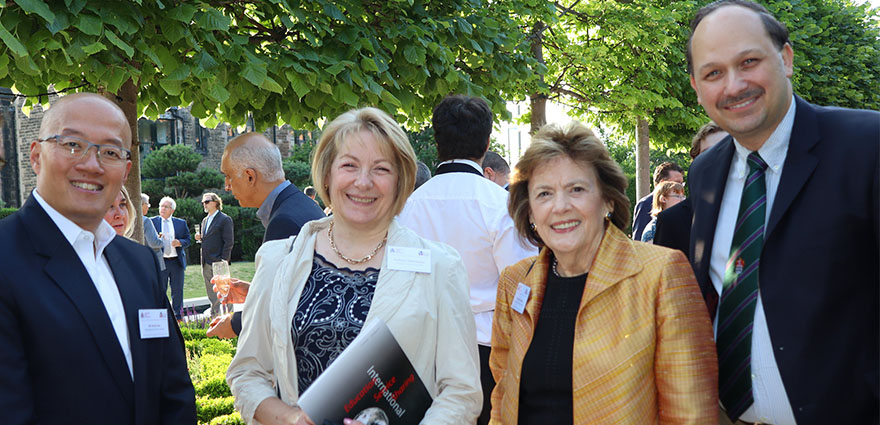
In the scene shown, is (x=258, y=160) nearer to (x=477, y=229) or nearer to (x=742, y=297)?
(x=477, y=229)

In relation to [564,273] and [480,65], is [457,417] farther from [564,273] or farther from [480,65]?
[480,65]

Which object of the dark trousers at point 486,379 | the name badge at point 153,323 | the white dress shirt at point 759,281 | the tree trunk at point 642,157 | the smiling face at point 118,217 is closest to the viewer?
the white dress shirt at point 759,281

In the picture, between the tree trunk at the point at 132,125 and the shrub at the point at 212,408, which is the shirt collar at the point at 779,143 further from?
the shrub at the point at 212,408

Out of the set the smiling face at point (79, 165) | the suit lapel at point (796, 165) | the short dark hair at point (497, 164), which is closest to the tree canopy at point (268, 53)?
the short dark hair at point (497, 164)

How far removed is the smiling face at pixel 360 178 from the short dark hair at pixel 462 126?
46.6 inches

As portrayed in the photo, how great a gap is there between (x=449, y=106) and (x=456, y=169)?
348 mm

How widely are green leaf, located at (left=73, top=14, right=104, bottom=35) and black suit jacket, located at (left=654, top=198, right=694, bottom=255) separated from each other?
2890mm

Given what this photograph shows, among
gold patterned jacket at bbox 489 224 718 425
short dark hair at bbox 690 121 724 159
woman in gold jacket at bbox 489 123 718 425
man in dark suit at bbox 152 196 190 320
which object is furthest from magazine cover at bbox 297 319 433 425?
man in dark suit at bbox 152 196 190 320

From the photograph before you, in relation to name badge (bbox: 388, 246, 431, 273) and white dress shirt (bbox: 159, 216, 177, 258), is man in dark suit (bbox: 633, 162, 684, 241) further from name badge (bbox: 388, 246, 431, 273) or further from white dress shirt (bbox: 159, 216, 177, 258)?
white dress shirt (bbox: 159, 216, 177, 258)

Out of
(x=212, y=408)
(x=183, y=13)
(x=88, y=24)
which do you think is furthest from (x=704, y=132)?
(x=212, y=408)

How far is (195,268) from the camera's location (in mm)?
21266

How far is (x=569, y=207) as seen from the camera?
2.25m

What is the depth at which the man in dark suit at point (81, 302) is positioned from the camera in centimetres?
192

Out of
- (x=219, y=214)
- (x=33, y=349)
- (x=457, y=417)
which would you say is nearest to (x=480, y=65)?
(x=457, y=417)
